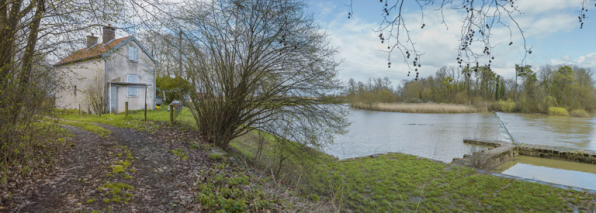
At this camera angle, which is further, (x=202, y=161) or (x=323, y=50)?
(x=323, y=50)

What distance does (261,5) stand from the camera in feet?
28.0

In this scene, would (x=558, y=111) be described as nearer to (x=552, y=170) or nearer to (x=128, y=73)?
(x=552, y=170)

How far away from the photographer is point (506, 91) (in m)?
45.9

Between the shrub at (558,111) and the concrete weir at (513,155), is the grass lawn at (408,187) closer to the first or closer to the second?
the concrete weir at (513,155)

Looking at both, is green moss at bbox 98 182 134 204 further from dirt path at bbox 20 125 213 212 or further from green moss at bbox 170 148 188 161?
green moss at bbox 170 148 188 161

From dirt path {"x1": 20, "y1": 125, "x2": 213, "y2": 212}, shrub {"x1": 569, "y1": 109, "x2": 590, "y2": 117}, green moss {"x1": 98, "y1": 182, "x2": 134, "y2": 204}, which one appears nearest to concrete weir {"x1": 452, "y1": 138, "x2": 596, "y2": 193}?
dirt path {"x1": 20, "y1": 125, "x2": 213, "y2": 212}

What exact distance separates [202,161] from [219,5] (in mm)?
4584

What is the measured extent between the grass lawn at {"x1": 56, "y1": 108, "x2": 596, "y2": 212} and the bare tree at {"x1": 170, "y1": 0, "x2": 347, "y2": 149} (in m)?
0.76

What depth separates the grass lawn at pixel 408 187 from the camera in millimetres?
7148

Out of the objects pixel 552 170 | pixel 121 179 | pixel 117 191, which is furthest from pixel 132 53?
pixel 552 170

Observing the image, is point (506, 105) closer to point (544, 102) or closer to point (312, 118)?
point (544, 102)

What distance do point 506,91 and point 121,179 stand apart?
5389 centimetres

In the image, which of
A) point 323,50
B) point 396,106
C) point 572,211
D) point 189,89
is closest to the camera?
point 572,211

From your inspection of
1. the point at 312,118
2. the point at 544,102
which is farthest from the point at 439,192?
the point at 544,102
